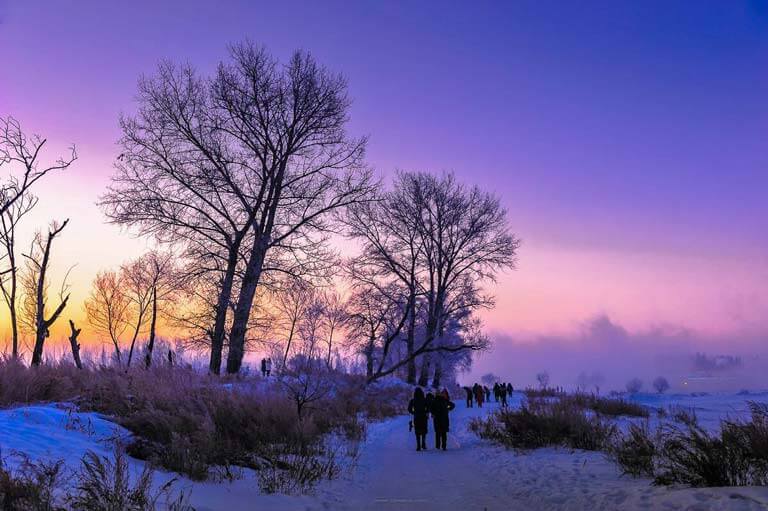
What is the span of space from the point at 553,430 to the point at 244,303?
1227 centimetres

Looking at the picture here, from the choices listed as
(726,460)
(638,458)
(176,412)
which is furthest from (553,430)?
(176,412)

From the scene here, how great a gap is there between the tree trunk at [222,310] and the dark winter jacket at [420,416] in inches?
347

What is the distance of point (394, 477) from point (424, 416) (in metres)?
4.40

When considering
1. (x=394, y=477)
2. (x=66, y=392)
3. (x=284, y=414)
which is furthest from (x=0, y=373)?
(x=394, y=477)

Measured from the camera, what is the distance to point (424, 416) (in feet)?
43.3

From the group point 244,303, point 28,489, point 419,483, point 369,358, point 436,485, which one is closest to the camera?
point 28,489

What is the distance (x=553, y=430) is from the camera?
37.2 feet

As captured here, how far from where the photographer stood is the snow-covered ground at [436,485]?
5.28 meters

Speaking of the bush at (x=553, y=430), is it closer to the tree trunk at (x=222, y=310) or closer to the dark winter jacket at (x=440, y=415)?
the dark winter jacket at (x=440, y=415)

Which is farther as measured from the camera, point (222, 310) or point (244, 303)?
point (244, 303)

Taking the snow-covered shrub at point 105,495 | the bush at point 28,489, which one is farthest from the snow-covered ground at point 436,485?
the snow-covered shrub at point 105,495

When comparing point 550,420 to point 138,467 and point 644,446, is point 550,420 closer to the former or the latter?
point 644,446

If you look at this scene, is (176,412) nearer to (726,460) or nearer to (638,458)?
(638,458)

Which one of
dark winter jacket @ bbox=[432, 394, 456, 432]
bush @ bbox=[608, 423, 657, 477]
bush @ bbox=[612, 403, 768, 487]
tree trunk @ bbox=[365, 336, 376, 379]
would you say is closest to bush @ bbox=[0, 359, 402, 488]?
dark winter jacket @ bbox=[432, 394, 456, 432]
